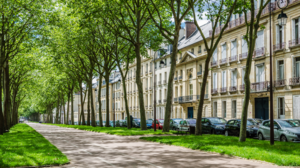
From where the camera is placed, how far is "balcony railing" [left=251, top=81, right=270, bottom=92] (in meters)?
36.1

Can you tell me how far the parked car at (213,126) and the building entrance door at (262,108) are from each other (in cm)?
1018

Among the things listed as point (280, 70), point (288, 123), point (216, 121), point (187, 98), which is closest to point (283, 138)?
point (288, 123)

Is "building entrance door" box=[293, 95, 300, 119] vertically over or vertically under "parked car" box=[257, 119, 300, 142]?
over

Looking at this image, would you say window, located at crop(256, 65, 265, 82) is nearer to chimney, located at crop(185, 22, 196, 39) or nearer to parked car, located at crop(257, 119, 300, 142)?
parked car, located at crop(257, 119, 300, 142)

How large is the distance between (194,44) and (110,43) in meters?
19.0

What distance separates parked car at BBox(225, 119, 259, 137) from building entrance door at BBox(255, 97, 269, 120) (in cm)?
1227

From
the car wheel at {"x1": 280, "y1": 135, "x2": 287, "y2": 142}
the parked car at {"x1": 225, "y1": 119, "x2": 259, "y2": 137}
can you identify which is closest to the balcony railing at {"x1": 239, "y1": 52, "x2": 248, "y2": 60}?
the parked car at {"x1": 225, "y1": 119, "x2": 259, "y2": 137}

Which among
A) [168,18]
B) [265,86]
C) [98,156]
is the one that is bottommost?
[98,156]

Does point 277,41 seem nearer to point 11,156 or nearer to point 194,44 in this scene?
point 194,44

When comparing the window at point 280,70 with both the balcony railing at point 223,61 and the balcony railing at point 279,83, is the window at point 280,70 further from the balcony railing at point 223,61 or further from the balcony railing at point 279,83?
the balcony railing at point 223,61

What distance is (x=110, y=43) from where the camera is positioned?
3709 centimetres

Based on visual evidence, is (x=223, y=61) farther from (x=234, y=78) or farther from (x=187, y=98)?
(x=187, y=98)

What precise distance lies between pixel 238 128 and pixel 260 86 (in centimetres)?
1386

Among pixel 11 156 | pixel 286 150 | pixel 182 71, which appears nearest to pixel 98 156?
pixel 11 156
